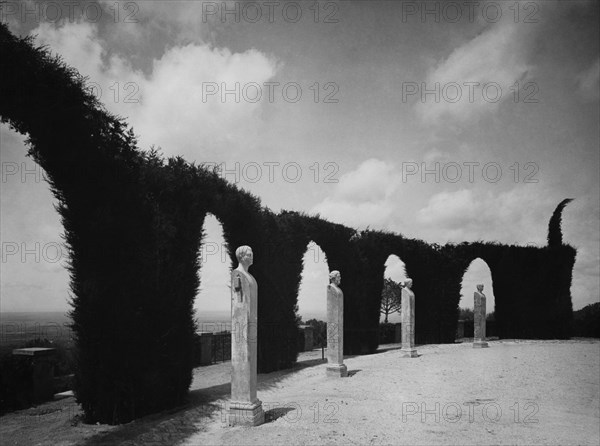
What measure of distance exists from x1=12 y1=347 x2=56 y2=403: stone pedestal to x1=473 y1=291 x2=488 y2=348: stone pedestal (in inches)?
542

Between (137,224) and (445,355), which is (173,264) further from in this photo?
(445,355)

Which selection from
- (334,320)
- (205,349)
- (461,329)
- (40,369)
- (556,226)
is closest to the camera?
(40,369)

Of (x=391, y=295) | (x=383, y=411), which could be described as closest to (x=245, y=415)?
(x=383, y=411)

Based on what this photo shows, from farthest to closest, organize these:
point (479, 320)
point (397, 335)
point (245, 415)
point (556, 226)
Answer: point (556, 226) < point (397, 335) < point (479, 320) < point (245, 415)

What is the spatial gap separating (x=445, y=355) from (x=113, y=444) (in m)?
10.4

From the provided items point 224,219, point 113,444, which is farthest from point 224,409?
point 224,219

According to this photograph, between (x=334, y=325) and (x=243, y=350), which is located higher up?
(x=243, y=350)

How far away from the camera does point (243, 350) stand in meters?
6.94

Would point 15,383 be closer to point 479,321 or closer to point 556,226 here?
point 479,321

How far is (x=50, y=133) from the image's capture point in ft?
22.2

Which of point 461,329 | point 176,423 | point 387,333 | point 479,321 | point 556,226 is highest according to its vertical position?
point 556,226

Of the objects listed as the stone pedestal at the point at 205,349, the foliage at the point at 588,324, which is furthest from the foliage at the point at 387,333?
the foliage at the point at 588,324

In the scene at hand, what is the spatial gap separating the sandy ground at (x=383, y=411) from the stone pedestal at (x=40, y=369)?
337 mm

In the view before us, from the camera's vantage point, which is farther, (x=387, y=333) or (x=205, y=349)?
(x=387, y=333)
